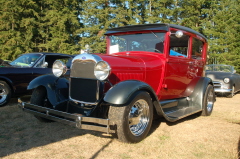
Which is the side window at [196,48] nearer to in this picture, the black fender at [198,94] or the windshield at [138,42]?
the black fender at [198,94]

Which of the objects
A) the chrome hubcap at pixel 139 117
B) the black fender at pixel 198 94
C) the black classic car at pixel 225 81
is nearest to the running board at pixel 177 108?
the black fender at pixel 198 94

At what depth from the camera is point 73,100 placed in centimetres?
342

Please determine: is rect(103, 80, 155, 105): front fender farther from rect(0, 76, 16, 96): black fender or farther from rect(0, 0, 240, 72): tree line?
rect(0, 0, 240, 72): tree line

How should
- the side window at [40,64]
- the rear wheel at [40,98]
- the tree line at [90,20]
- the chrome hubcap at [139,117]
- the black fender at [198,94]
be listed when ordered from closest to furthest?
the chrome hubcap at [139,117] → the rear wheel at [40,98] → the black fender at [198,94] → the side window at [40,64] → the tree line at [90,20]

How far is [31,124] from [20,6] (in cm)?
2851

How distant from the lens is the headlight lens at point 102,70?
293 centimetres

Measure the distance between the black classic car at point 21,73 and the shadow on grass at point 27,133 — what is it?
1.25 m

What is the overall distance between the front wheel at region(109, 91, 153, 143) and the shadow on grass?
0.41 m

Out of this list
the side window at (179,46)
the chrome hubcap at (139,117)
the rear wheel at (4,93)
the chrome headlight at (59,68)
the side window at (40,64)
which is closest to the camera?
the chrome hubcap at (139,117)

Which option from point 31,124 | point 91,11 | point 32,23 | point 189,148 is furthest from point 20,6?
point 189,148

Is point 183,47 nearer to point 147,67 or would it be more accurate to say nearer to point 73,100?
point 147,67

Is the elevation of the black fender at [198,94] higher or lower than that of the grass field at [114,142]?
higher

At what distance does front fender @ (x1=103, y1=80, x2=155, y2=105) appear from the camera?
2.70 metres

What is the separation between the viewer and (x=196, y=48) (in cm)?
507
